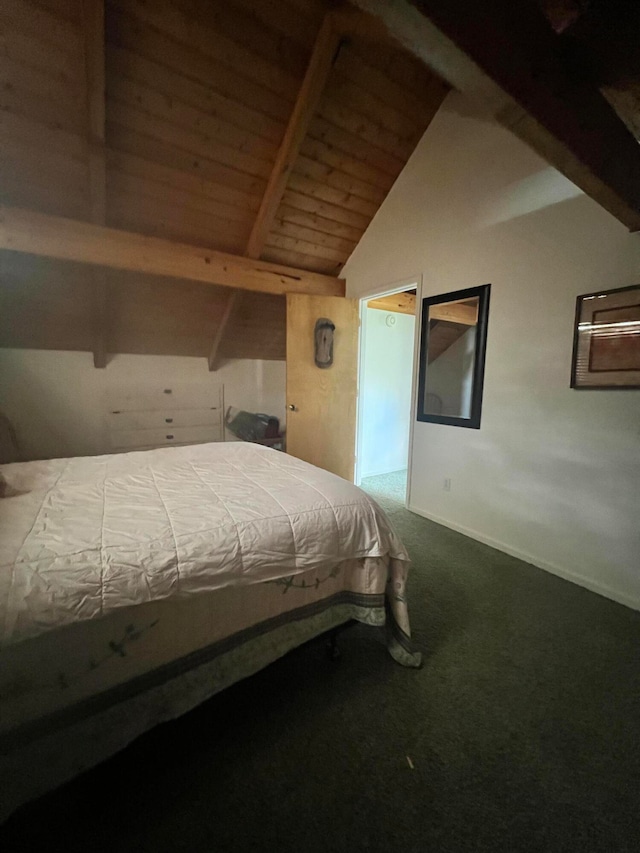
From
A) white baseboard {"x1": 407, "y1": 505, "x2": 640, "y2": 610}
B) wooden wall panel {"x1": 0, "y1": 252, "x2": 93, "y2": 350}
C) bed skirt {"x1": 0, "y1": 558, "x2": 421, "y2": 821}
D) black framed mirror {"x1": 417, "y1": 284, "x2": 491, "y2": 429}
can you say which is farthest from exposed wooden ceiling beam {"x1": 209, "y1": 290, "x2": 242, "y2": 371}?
bed skirt {"x1": 0, "y1": 558, "x2": 421, "y2": 821}

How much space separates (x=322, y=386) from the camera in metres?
3.58

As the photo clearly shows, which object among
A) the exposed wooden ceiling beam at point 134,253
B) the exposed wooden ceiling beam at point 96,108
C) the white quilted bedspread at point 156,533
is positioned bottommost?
the white quilted bedspread at point 156,533

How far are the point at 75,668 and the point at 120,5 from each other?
9.70 feet

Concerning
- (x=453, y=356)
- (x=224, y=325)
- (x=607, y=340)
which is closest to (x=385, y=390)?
(x=453, y=356)

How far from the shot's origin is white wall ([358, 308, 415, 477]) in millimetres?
4113

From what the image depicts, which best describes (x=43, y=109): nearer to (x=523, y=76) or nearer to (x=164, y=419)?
(x=523, y=76)

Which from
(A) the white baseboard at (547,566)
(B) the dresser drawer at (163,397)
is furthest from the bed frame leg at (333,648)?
(B) the dresser drawer at (163,397)

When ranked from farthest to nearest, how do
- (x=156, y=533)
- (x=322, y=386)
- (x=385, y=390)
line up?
(x=385, y=390)
(x=322, y=386)
(x=156, y=533)

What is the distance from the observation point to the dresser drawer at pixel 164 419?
409 cm

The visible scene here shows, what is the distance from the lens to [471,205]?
8.27 ft

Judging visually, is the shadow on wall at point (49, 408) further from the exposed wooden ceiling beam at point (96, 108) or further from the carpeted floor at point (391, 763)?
the carpeted floor at point (391, 763)

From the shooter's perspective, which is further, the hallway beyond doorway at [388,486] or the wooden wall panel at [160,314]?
the hallway beyond doorway at [388,486]

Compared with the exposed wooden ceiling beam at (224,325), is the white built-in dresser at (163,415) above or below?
below

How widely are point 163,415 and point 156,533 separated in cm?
365
